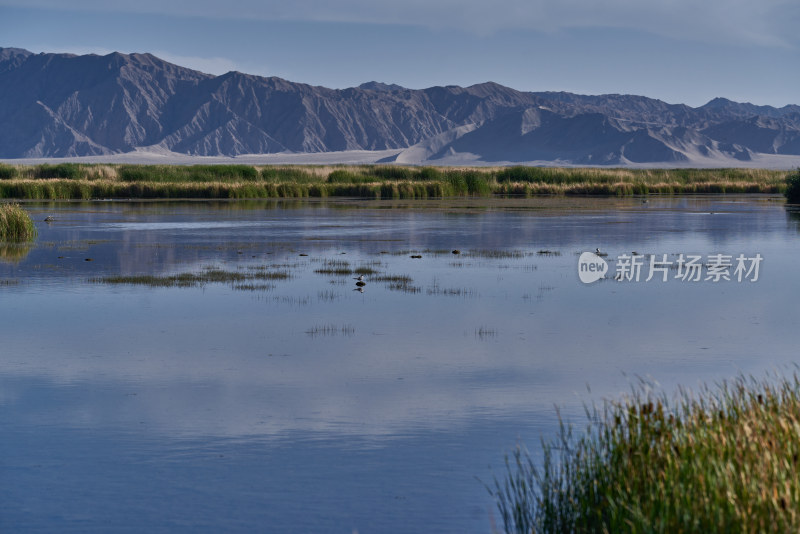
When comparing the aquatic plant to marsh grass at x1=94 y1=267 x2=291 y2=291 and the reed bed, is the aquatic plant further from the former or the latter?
marsh grass at x1=94 y1=267 x2=291 y2=291

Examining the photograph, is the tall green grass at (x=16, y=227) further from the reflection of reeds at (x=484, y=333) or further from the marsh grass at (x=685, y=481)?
the marsh grass at (x=685, y=481)

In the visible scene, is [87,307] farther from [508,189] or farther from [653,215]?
[508,189]

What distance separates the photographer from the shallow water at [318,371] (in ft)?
25.2

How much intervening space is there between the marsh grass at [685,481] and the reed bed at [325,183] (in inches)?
2222

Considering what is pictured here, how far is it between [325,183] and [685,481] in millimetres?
65296

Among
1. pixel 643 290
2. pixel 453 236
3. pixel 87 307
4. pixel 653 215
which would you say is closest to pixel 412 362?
pixel 87 307

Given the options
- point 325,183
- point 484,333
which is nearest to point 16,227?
point 484,333

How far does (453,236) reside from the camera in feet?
107

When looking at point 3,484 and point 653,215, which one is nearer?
point 3,484

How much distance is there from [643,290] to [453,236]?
13.7 m

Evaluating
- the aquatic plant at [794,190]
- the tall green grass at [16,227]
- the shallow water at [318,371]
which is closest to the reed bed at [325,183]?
the aquatic plant at [794,190]

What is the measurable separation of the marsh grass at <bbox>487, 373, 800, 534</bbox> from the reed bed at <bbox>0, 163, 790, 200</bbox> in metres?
56.4

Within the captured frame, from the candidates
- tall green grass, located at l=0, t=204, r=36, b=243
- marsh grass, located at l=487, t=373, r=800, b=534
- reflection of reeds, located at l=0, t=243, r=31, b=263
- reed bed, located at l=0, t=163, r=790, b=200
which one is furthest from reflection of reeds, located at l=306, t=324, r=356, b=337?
reed bed, located at l=0, t=163, r=790, b=200

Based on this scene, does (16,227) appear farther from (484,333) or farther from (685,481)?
(685,481)
